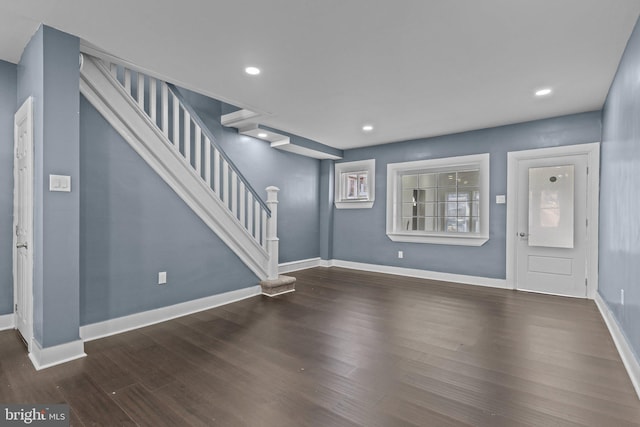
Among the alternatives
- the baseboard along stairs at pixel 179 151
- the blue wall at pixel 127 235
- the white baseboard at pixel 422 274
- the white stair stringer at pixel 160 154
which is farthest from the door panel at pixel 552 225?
the blue wall at pixel 127 235

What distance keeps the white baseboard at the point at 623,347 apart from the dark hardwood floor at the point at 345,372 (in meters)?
0.06

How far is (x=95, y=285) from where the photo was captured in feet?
9.55

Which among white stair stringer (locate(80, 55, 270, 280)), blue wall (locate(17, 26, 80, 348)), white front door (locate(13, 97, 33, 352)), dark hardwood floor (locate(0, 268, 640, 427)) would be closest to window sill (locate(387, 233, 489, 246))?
dark hardwood floor (locate(0, 268, 640, 427))

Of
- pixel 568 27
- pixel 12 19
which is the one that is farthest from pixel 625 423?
pixel 12 19

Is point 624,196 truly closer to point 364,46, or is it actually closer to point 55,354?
point 364,46

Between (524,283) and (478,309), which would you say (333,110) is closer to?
(478,309)

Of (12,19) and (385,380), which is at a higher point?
(12,19)

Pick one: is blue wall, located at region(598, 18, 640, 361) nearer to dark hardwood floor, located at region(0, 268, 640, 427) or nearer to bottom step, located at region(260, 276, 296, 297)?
dark hardwood floor, located at region(0, 268, 640, 427)

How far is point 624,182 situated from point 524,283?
101 inches

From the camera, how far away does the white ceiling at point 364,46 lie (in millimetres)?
→ 2178

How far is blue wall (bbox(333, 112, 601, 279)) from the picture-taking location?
14.8 ft

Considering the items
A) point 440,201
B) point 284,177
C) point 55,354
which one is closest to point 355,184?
point 284,177

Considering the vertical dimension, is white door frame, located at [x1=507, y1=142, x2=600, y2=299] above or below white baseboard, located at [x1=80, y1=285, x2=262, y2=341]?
above

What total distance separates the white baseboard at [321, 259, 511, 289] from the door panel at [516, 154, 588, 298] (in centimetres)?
37
